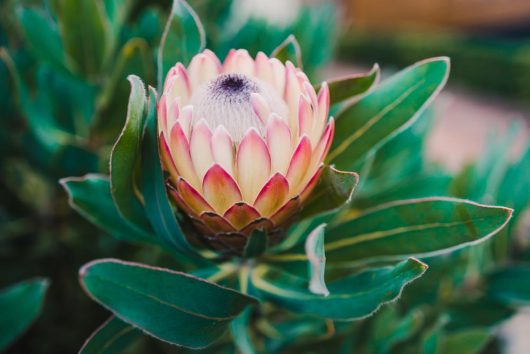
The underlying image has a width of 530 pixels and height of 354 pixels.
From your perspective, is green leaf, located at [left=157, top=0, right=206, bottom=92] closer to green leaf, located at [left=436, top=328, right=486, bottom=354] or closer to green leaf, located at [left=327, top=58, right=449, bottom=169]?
green leaf, located at [left=327, top=58, right=449, bottom=169]

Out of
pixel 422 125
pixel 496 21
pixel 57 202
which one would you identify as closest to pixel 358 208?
pixel 422 125

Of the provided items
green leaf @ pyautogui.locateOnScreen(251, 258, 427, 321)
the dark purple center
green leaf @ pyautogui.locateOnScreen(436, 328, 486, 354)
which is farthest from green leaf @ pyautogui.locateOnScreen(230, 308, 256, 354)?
green leaf @ pyautogui.locateOnScreen(436, 328, 486, 354)

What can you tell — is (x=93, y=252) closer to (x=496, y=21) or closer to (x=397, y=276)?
(x=397, y=276)

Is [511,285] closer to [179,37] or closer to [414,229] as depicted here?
[414,229]

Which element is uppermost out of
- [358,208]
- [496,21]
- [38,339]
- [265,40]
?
[265,40]

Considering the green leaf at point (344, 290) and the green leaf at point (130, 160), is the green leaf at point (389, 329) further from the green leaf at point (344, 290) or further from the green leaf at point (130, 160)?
the green leaf at point (130, 160)
